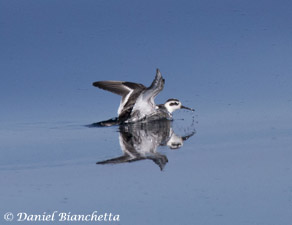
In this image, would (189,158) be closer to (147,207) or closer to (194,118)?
(147,207)

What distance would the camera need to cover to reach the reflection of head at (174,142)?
40.1 feet

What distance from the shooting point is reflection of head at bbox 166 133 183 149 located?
1221 centimetres

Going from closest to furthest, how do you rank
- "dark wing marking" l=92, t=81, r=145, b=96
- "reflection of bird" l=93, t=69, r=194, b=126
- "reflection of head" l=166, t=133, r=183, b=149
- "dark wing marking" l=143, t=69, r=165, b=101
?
"reflection of head" l=166, t=133, r=183, b=149, "dark wing marking" l=143, t=69, r=165, b=101, "reflection of bird" l=93, t=69, r=194, b=126, "dark wing marking" l=92, t=81, r=145, b=96

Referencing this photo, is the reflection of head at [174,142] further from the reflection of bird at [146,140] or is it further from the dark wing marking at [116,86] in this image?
the dark wing marking at [116,86]

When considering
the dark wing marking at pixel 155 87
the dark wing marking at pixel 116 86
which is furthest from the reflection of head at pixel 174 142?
the dark wing marking at pixel 116 86

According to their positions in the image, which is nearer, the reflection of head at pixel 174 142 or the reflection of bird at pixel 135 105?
the reflection of head at pixel 174 142

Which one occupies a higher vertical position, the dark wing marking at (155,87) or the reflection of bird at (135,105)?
the reflection of bird at (135,105)

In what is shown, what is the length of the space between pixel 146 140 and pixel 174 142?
560 millimetres

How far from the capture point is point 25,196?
9.46 m

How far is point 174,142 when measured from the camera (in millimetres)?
12625

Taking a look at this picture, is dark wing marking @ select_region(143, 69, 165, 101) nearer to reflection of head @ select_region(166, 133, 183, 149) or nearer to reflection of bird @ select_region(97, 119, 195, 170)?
reflection of bird @ select_region(97, 119, 195, 170)

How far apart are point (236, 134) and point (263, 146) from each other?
3.86 feet

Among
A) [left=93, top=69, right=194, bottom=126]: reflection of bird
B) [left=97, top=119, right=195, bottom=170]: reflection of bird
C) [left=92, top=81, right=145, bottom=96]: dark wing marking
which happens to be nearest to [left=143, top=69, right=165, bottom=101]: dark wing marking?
[left=93, top=69, right=194, bottom=126]: reflection of bird

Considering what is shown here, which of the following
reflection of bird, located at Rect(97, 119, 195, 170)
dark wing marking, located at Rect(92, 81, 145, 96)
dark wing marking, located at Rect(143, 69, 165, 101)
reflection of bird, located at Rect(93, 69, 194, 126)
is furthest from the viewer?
dark wing marking, located at Rect(92, 81, 145, 96)
